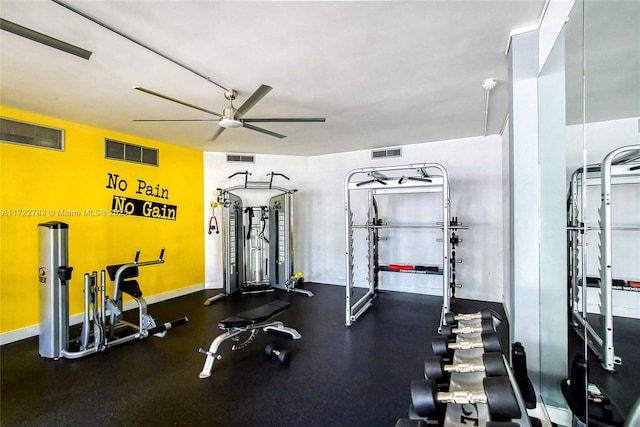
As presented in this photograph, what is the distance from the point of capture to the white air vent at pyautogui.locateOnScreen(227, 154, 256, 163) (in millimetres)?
5489

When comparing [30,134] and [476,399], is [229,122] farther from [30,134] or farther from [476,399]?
[476,399]

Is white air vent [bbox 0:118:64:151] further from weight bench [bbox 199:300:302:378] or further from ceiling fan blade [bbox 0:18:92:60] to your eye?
weight bench [bbox 199:300:302:378]

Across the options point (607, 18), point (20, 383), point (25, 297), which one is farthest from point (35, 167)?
point (607, 18)

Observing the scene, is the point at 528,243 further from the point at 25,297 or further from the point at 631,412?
the point at 25,297

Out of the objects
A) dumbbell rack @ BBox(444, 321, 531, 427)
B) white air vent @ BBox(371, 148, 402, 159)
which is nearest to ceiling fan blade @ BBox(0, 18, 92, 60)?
dumbbell rack @ BBox(444, 321, 531, 427)

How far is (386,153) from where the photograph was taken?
16.9 ft

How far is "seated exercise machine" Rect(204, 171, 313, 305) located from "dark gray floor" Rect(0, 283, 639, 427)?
5.24 feet

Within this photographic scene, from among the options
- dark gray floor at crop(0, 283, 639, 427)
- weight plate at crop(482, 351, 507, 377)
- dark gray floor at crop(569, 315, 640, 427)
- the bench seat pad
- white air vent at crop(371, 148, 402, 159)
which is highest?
white air vent at crop(371, 148, 402, 159)

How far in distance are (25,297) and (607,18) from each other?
17.5ft

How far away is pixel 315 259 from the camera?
5.91m

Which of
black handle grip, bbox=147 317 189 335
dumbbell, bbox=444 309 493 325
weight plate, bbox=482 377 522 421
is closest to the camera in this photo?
weight plate, bbox=482 377 522 421

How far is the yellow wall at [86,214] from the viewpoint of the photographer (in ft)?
10.4

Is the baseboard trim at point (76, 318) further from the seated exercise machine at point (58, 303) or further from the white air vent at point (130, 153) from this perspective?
the white air vent at point (130, 153)

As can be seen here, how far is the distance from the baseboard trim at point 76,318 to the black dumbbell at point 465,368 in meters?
4.36
